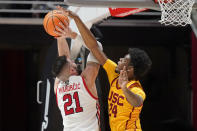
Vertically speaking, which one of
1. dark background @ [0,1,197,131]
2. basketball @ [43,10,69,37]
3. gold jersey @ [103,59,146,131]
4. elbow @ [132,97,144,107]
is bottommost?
dark background @ [0,1,197,131]

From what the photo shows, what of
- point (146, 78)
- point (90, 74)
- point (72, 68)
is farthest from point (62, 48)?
point (146, 78)

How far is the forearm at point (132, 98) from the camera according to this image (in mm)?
3871

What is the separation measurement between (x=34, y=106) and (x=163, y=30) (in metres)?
4.13

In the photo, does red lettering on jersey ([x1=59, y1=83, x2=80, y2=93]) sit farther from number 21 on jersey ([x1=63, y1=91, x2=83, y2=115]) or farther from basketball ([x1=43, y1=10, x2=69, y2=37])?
basketball ([x1=43, y1=10, x2=69, y2=37])

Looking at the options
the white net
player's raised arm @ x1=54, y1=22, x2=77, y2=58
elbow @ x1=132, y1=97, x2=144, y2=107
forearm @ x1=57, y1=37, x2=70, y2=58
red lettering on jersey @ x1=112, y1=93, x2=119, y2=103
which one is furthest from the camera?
forearm @ x1=57, y1=37, x2=70, y2=58

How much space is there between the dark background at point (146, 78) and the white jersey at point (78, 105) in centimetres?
400

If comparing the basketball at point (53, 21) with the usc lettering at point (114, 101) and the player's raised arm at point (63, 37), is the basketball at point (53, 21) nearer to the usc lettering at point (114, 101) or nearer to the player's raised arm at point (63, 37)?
the player's raised arm at point (63, 37)

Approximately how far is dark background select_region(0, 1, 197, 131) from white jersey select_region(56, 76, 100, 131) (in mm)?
4004

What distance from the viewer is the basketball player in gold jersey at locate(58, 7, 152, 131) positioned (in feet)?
13.7

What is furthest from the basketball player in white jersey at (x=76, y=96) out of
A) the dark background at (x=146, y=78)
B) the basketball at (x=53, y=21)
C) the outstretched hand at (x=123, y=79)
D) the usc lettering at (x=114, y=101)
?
the dark background at (x=146, y=78)

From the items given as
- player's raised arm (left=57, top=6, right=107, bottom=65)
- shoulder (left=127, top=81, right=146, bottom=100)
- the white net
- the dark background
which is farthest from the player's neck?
the dark background

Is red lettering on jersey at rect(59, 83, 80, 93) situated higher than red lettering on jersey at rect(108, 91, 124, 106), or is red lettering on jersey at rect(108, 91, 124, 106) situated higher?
red lettering on jersey at rect(59, 83, 80, 93)

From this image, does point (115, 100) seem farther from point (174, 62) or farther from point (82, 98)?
point (174, 62)

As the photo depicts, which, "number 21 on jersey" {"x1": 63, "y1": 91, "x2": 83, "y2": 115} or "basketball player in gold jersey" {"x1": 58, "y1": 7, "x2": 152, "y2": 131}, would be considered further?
"number 21 on jersey" {"x1": 63, "y1": 91, "x2": 83, "y2": 115}
